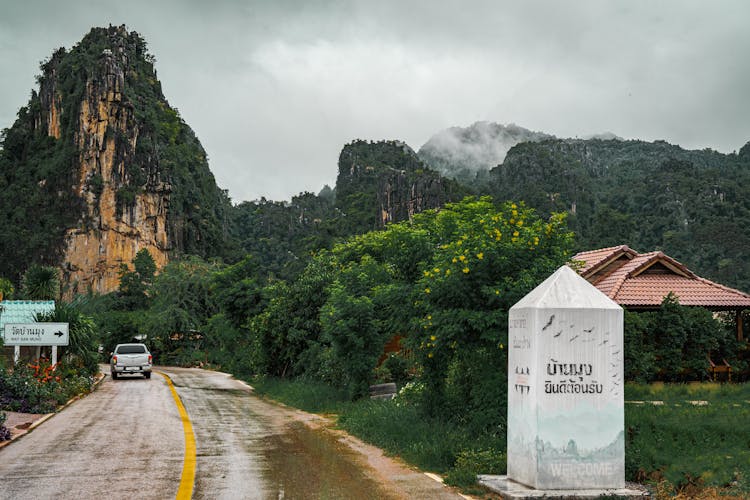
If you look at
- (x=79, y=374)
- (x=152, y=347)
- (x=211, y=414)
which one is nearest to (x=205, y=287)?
(x=152, y=347)

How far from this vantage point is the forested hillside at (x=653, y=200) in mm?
60625

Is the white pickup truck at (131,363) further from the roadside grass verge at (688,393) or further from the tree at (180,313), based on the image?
the roadside grass verge at (688,393)

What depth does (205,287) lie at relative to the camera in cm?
5922

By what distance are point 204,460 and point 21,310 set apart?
67.9 ft

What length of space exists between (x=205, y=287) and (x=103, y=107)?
Answer: 43596mm

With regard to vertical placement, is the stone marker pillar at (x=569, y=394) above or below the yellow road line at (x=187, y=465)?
above

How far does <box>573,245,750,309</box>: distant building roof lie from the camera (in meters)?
23.5

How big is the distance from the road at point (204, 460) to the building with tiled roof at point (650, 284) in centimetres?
1175

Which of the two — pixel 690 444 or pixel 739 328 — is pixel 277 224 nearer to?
pixel 739 328

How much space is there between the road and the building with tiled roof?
11.8m

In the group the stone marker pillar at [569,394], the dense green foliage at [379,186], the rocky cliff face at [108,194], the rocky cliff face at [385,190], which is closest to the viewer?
the stone marker pillar at [569,394]

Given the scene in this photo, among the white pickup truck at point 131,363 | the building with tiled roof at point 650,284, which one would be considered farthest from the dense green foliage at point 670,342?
the white pickup truck at point 131,363

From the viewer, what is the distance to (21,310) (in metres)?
28.1

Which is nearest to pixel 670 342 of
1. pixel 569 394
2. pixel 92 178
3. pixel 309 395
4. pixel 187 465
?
pixel 309 395
